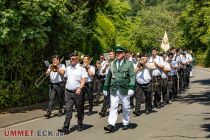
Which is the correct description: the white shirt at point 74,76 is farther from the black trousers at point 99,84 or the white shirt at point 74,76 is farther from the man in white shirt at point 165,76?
the man in white shirt at point 165,76

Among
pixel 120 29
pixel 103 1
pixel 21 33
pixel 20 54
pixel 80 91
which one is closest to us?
pixel 80 91

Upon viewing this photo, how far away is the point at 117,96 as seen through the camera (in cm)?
1183

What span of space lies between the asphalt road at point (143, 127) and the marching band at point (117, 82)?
0.36 m

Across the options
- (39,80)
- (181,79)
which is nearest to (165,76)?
(181,79)

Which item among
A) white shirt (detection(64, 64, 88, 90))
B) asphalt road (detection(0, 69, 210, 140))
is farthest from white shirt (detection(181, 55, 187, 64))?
white shirt (detection(64, 64, 88, 90))

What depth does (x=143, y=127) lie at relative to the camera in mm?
12375

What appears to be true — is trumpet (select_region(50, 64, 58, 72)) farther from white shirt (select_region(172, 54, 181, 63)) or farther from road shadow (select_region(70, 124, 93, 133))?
white shirt (select_region(172, 54, 181, 63))

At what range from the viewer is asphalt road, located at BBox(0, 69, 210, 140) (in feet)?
36.4

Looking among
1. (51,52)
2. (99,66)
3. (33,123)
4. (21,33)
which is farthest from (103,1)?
(33,123)

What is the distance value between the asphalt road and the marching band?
14.2 inches

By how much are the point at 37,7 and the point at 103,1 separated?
851 cm

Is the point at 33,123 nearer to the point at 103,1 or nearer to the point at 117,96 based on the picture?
the point at 117,96

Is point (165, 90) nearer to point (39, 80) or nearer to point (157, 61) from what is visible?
point (157, 61)

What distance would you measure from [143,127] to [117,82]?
1499 millimetres
